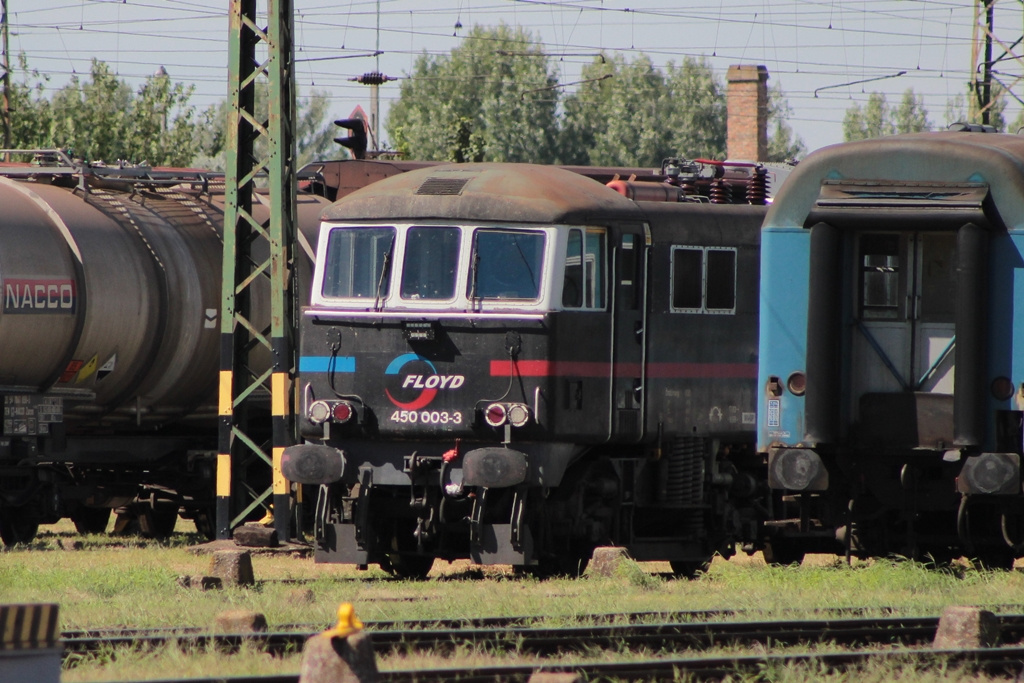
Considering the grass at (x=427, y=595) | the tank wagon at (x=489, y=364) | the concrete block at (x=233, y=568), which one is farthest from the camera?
the tank wagon at (x=489, y=364)

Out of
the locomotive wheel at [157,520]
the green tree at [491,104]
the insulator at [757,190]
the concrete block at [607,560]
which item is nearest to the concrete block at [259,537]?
the concrete block at [607,560]

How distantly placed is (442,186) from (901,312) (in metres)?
3.99

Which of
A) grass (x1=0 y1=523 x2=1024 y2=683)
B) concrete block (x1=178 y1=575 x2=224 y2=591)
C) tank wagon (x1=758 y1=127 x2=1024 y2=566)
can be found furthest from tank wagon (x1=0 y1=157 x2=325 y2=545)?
tank wagon (x1=758 y1=127 x2=1024 y2=566)

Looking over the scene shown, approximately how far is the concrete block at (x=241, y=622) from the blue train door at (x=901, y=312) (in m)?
5.36

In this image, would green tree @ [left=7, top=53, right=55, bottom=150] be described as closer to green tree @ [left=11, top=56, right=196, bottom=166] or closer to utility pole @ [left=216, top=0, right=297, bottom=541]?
green tree @ [left=11, top=56, right=196, bottom=166]

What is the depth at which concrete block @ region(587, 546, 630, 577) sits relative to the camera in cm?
1350

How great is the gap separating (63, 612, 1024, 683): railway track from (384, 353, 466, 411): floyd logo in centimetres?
311

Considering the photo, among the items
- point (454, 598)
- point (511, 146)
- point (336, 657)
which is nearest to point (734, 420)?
point (454, 598)

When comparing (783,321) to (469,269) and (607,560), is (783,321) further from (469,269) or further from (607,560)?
(469,269)

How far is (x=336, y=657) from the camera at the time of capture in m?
6.83

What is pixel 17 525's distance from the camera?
58.8ft

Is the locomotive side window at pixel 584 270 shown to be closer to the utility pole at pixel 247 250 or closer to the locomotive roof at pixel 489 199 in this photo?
the locomotive roof at pixel 489 199

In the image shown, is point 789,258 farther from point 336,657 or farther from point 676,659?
point 336,657

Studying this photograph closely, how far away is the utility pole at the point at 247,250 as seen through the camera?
15.2 meters
